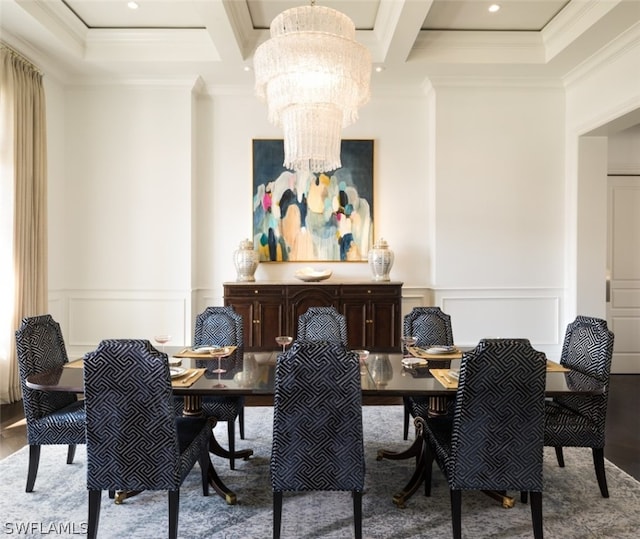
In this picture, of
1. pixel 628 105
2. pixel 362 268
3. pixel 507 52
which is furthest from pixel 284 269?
pixel 628 105

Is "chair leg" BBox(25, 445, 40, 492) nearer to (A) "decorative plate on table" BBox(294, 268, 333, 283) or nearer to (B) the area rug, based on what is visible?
(B) the area rug

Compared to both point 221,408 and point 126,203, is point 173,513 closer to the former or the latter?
point 221,408

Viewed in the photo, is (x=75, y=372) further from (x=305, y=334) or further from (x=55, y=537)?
(x=305, y=334)

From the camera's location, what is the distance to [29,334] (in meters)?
2.52

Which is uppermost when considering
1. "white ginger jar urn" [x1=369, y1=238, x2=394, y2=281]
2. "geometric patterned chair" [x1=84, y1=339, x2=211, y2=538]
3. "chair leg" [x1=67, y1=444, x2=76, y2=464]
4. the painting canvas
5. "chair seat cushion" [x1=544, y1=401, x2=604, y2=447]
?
the painting canvas

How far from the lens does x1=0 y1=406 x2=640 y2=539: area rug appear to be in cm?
221

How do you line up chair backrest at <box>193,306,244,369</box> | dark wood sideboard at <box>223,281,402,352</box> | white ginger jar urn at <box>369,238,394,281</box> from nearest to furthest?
chair backrest at <box>193,306,244,369</box> → dark wood sideboard at <box>223,281,402,352</box> → white ginger jar urn at <box>369,238,394,281</box>

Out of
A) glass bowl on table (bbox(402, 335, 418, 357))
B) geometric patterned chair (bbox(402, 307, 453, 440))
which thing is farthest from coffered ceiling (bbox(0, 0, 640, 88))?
glass bowl on table (bbox(402, 335, 418, 357))

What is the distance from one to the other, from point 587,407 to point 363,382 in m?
1.31

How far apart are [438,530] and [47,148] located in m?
5.27

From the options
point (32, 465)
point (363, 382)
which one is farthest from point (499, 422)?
point (32, 465)

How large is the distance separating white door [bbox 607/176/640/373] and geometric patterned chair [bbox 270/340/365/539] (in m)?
5.01

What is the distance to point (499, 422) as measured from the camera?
193 centimetres

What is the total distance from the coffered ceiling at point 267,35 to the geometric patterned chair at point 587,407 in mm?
2874
